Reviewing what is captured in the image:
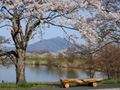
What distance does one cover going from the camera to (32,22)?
13219mm

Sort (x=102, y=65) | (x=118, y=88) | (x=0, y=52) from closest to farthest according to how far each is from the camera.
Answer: (x=118, y=88) → (x=0, y=52) → (x=102, y=65)

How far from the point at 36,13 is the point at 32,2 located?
107 centimetres

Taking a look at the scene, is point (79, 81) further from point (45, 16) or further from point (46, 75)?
point (46, 75)

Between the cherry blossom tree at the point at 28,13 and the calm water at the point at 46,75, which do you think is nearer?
the cherry blossom tree at the point at 28,13

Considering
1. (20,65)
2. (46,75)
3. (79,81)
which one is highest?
(20,65)

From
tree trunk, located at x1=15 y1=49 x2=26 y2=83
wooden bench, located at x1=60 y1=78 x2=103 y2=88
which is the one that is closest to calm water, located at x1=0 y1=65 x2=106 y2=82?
tree trunk, located at x1=15 y1=49 x2=26 y2=83

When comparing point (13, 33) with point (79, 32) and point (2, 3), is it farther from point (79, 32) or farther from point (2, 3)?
point (79, 32)

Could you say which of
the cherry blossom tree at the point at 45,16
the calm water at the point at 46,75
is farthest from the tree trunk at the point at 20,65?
the calm water at the point at 46,75

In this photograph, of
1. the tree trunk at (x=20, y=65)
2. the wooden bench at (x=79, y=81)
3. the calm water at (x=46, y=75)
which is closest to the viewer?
the wooden bench at (x=79, y=81)

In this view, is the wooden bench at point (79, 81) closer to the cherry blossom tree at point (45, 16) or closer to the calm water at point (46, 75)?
the cherry blossom tree at point (45, 16)

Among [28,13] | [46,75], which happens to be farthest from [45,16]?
[46,75]

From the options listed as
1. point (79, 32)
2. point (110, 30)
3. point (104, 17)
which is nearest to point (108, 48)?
point (110, 30)

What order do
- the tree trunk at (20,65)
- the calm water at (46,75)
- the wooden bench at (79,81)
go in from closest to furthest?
the wooden bench at (79,81) < the tree trunk at (20,65) < the calm water at (46,75)

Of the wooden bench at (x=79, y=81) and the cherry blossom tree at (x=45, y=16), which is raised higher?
the cherry blossom tree at (x=45, y=16)
